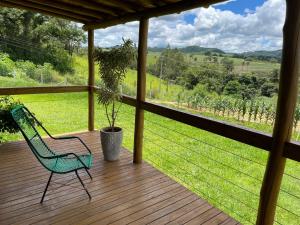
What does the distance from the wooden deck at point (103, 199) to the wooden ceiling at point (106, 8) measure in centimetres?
214

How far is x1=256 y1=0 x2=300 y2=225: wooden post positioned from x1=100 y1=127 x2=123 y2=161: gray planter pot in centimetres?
223

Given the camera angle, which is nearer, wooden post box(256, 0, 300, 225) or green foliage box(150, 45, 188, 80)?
wooden post box(256, 0, 300, 225)

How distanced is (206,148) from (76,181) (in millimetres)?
2747


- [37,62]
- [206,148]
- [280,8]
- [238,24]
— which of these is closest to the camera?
[280,8]

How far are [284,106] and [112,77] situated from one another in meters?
2.39

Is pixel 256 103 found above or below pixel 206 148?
above

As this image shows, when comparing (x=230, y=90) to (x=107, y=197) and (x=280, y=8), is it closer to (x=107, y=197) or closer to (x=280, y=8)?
(x=280, y=8)

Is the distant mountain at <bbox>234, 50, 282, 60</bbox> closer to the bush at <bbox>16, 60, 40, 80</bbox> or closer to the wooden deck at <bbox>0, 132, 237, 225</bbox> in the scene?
the wooden deck at <bbox>0, 132, 237, 225</bbox>

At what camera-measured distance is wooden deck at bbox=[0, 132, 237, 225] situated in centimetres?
241

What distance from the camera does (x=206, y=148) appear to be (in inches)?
192

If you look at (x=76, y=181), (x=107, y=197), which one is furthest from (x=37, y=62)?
(x=107, y=197)

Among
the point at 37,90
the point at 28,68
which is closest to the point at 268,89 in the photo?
the point at 37,90

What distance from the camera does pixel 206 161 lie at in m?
4.49

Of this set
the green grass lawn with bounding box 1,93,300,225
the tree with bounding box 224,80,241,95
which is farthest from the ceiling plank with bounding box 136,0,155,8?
the green grass lawn with bounding box 1,93,300,225
